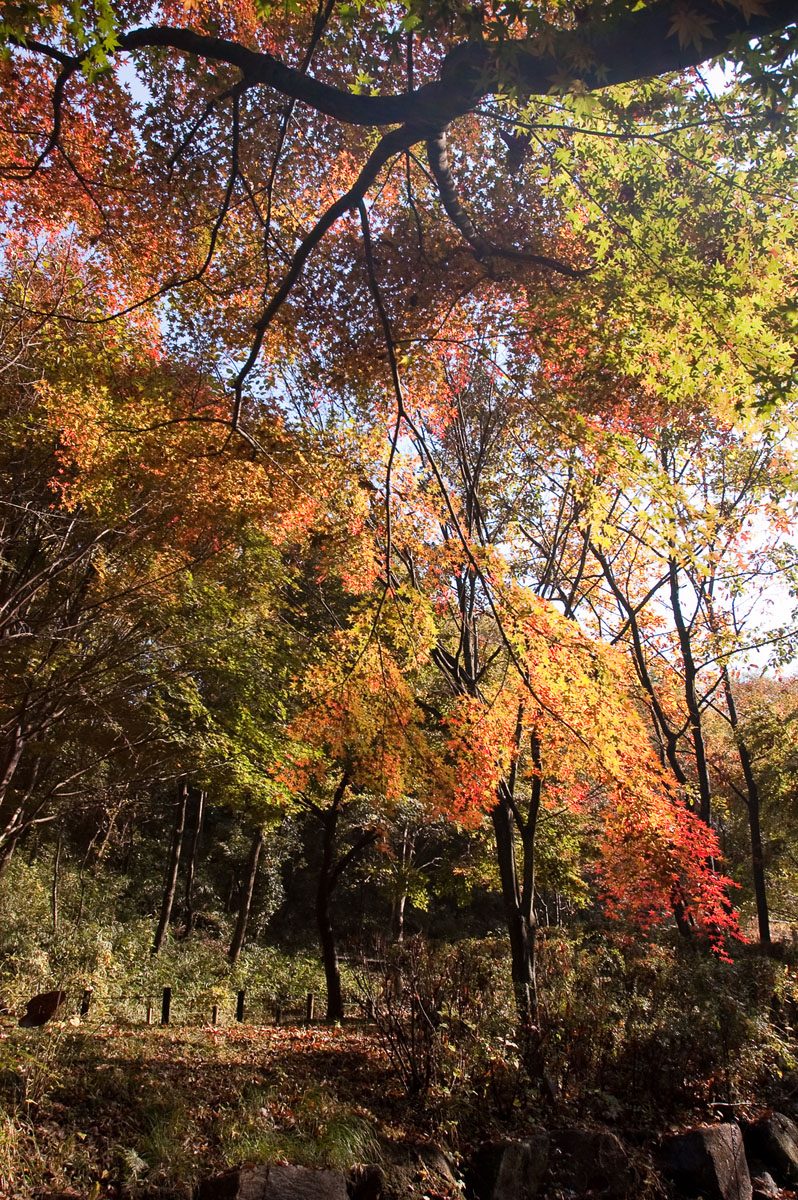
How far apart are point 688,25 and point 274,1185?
5.86 metres

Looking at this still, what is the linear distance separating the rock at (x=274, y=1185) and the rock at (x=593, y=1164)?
6.92 ft

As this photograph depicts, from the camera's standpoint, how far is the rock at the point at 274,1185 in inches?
140

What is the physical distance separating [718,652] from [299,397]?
9.96 metres

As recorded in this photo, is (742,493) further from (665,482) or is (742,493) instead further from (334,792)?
(334,792)

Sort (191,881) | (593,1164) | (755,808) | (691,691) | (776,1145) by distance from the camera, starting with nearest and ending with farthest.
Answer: (593,1164) < (776,1145) < (691,691) < (755,808) < (191,881)

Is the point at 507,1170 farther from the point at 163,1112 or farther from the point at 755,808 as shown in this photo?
the point at 755,808

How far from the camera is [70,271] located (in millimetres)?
7203

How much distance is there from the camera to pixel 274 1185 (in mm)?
3613

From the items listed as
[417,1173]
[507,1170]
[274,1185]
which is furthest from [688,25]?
[507,1170]

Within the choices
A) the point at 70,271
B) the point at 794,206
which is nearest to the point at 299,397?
the point at 70,271

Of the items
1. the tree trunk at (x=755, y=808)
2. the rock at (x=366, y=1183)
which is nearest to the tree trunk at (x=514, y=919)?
the rock at (x=366, y=1183)

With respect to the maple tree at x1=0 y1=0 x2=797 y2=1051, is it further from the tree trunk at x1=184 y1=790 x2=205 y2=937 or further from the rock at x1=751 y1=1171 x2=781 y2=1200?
the tree trunk at x1=184 y1=790 x2=205 y2=937

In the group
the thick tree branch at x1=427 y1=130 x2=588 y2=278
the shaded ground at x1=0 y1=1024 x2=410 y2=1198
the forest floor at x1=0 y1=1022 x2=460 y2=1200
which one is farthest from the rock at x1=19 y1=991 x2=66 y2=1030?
the thick tree branch at x1=427 y1=130 x2=588 y2=278

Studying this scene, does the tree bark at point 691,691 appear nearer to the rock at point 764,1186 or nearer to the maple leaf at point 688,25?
the rock at point 764,1186
